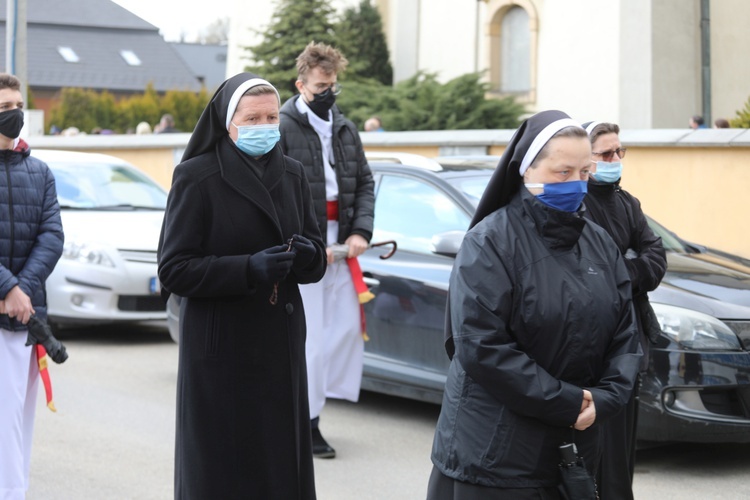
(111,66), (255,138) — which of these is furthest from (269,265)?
(111,66)

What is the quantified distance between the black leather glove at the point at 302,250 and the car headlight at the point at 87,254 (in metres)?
6.96

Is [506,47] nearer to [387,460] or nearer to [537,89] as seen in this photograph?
[537,89]

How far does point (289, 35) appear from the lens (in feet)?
99.3

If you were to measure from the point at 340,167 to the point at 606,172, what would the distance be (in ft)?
7.30

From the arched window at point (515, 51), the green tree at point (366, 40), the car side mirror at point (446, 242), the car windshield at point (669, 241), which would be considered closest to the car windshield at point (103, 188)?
the car windshield at point (669, 241)

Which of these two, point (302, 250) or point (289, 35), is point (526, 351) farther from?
point (289, 35)

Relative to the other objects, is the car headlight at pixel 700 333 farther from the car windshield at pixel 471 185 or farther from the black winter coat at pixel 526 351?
the black winter coat at pixel 526 351

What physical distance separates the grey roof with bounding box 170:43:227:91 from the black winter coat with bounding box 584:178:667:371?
82.1 m

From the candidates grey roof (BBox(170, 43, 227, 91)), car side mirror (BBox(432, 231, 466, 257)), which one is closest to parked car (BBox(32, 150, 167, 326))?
car side mirror (BBox(432, 231, 466, 257))

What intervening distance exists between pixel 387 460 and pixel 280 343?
2.72 metres

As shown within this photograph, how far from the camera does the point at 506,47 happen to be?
2767 centimetres

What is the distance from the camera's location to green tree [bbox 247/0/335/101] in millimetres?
29938

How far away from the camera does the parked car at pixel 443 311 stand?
6500mm

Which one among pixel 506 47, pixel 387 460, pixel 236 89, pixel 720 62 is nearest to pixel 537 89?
pixel 506 47
